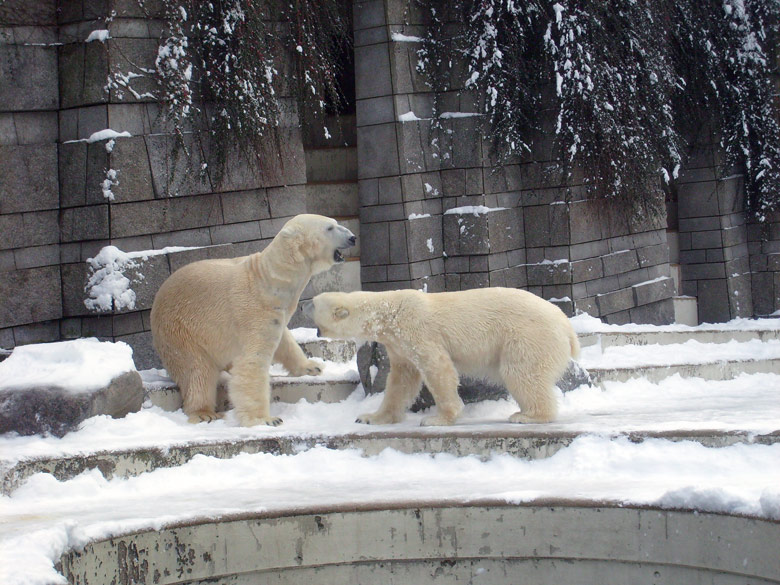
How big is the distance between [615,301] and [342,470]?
4.74 m

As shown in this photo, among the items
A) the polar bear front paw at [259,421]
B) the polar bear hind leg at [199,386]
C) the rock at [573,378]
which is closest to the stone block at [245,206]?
the polar bear hind leg at [199,386]

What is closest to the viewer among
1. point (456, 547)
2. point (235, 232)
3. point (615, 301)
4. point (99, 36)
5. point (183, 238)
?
point (456, 547)

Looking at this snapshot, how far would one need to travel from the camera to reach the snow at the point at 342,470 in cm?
335

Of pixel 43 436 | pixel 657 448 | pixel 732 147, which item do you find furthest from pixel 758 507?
pixel 732 147

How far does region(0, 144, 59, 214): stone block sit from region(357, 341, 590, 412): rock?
228cm

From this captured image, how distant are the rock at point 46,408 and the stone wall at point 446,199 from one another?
3.48m

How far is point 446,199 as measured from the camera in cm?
770

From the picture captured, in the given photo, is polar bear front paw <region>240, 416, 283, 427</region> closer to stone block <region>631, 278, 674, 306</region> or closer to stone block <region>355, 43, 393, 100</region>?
stone block <region>355, 43, 393, 100</region>

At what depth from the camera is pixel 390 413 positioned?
188 inches

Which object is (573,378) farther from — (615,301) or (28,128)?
(28,128)

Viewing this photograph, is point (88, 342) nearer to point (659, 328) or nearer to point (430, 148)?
point (430, 148)

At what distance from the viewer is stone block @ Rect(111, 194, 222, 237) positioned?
232 inches

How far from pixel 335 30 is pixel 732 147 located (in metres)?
4.79

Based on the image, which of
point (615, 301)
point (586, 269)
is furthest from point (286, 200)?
point (615, 301)
